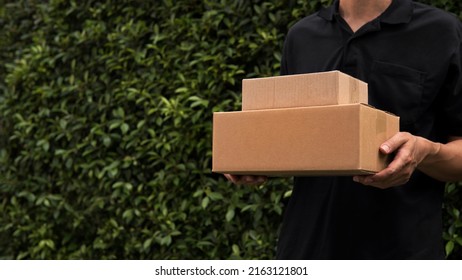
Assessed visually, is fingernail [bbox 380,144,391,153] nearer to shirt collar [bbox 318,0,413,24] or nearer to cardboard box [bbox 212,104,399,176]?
cardboard box [bbox 212,104,399,176]

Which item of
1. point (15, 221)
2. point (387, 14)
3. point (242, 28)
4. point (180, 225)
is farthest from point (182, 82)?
point (387, 14)

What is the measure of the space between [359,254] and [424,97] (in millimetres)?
357

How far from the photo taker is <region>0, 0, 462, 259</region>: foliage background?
2.81 m

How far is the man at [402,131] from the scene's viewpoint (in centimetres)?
147

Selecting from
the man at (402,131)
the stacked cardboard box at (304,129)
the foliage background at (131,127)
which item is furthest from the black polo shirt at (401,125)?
the foliage background at (131,127)

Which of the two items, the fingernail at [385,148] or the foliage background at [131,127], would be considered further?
the foliage background at [131,127]

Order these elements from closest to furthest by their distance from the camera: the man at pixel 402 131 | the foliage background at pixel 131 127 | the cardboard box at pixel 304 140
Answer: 1. the cardboard box at pixel 304 140
2. the man at pixel 402 131
3. the foliage background at pixel 131 127

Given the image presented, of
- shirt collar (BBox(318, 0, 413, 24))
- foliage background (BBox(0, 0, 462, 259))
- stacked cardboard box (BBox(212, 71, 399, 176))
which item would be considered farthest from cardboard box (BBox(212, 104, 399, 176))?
foliage background (BBox(0, 0, 462, 259))

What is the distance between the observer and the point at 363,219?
1.48 metres

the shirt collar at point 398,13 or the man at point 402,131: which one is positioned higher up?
the shirt collar at point 398,13

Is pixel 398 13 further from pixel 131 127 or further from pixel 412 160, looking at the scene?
pixel 131 127

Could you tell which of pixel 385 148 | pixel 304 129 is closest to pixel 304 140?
pixel 304 129

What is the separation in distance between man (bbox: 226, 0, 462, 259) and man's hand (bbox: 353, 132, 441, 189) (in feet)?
0.31

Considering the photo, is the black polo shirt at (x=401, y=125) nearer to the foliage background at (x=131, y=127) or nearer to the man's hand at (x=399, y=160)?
the man's hand at (x=399, y=160)
